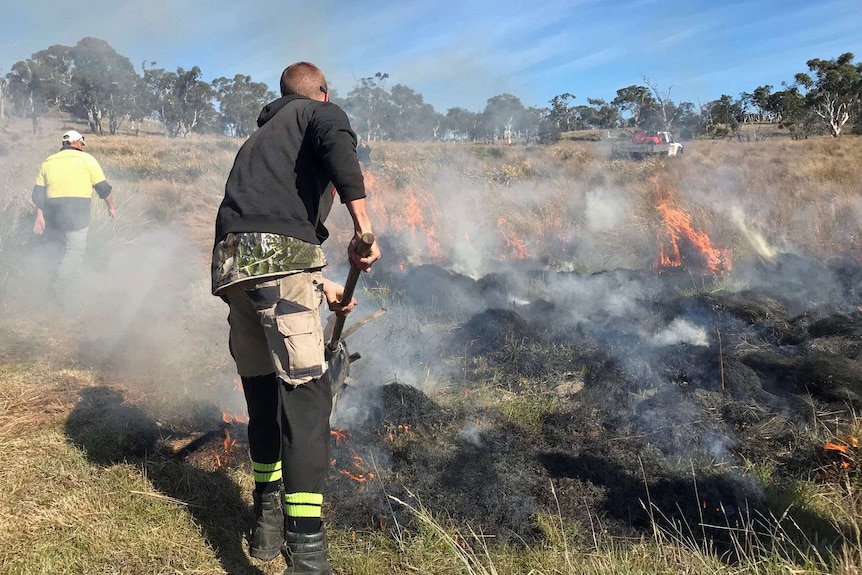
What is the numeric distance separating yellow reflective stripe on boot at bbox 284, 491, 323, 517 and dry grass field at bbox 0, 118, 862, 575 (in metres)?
0.32

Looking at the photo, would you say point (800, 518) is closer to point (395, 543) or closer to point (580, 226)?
point (395, 543)

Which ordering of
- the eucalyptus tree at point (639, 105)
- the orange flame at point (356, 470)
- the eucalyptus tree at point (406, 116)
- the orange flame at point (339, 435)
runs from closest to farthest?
the orange flame at point (356, 470) < the orange flame at point (339, 435) < the eucalyptus tree at point (406, 116) < the eucalyptus tree at point (639, 105)

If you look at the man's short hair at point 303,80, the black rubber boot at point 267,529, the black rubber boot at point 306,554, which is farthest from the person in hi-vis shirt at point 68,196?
the black rubber boot at point 306,554

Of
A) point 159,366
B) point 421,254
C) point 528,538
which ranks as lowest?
point 528,538

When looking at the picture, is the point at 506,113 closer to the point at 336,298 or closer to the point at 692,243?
the point at 692,243

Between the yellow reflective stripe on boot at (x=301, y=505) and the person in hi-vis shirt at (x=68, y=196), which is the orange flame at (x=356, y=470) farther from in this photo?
the person in hi-vis shirt at (x=68, y=196)

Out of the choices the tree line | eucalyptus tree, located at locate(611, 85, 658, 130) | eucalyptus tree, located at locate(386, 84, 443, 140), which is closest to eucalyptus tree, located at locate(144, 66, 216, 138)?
the tree line

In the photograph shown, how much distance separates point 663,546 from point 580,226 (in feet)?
25.8

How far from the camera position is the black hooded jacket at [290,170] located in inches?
84.5

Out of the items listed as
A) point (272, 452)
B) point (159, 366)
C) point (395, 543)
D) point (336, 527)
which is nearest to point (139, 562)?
point (272, 452)

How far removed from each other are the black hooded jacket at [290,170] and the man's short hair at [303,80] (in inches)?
7.4

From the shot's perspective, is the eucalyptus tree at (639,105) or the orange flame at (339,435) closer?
the orange flame at (339,435)

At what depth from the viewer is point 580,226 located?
9688 mm

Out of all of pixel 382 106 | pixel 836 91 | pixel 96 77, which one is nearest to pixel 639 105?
pixel 836 91
